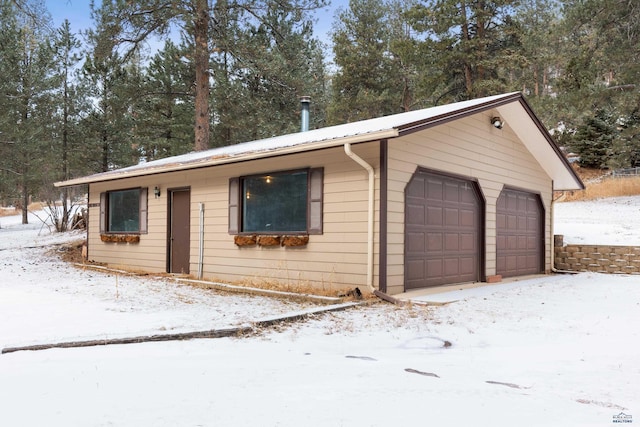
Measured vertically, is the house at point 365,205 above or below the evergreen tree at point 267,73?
below

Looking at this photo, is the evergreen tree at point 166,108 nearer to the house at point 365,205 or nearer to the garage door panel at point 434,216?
the house at point 365,205

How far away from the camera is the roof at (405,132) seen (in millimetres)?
6281

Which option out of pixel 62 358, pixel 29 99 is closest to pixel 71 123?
pixel 29 99

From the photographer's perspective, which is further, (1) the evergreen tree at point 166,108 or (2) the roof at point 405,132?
(1) the evergreen tree at point 166,108

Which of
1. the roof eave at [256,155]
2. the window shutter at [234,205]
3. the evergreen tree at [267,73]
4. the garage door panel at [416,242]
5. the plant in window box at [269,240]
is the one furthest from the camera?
the evergreen tree at [267,73]

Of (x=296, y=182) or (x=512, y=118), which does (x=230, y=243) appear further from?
(x=512, y=118)

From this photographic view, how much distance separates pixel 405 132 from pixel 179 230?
5.39m

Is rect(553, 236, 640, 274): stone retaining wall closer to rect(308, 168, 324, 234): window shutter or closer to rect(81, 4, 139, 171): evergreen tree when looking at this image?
rect(308, 168, 324, 234): window shutter

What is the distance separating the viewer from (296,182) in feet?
24.1

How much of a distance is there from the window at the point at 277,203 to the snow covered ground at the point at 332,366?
4.94ft

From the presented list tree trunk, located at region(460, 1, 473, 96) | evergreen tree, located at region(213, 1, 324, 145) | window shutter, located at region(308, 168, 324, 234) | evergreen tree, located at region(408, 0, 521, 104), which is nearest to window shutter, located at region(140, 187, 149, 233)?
window shutter, located at region(308, 168, 324, 234)

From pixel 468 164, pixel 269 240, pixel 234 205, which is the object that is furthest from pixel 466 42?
pixel 269 240

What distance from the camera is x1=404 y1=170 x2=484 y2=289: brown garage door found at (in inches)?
274

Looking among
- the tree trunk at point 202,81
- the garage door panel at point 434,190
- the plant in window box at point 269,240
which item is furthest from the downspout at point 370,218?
the tree trunk at point 202,81
